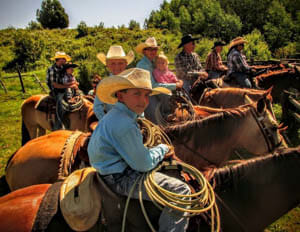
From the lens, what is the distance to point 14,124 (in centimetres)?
869

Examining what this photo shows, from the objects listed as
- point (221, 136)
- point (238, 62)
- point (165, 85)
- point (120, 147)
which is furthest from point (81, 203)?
point (238, 62)

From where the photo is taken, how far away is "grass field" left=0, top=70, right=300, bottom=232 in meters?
3.36

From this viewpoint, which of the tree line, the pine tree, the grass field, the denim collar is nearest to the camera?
the denim collar

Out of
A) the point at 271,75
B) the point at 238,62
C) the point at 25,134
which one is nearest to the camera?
the point at 25,134

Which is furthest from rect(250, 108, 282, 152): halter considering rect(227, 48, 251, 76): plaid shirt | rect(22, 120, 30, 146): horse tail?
rect(22, 120, 30, 146): horse tail

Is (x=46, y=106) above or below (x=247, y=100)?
above

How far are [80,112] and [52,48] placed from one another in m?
22.7

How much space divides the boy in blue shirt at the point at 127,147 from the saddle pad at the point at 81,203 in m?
0.18

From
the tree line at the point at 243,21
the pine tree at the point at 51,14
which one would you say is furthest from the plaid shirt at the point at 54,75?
the pine tree at the point at 51,14

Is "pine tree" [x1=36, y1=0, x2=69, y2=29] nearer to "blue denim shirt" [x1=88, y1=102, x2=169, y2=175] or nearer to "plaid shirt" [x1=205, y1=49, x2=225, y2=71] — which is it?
"plaid shirt" [x1=205, y1=49, x2=225, y2=71]

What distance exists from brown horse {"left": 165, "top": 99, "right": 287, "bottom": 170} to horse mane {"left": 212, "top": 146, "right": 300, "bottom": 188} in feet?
2.99

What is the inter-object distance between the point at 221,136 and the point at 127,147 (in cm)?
187

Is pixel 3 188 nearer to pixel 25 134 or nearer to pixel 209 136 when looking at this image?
pixel 25 134

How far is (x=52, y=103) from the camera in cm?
551
